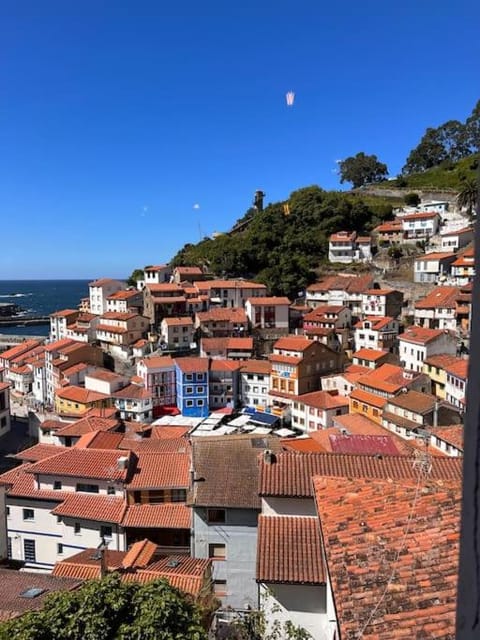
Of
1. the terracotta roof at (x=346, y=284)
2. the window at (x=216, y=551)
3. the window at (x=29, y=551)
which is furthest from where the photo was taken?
the terracotta roof at (x=346, y=284)

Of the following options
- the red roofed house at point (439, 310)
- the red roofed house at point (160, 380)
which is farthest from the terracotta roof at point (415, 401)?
the red roofed house at point (160, 380)

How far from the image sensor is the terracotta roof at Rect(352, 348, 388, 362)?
41.6 metres

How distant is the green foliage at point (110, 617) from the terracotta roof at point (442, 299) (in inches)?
1672

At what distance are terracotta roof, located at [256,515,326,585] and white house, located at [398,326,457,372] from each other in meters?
29.6

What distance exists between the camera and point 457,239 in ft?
189

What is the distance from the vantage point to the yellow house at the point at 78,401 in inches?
1603

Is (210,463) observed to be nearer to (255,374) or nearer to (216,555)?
(216,555)

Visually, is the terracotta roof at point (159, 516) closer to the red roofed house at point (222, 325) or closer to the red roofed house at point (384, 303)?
the red roofed house at point (222, 325)

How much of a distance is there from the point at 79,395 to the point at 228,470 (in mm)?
28750

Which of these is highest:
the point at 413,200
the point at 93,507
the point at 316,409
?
the point at 413,200

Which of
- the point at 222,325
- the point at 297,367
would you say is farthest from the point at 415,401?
the point at 222,325

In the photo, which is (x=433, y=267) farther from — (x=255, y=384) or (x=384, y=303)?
(x=255, y=384)

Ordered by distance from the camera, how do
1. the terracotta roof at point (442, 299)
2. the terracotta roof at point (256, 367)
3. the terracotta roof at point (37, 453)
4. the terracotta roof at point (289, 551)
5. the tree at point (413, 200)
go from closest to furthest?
the terracotta roof at point (289, 551), the terracotta roof at point (37, 453), the terracotta roof at point (256, 367), the terracotta roof at point (442, 299), the tree at point (413, 200)

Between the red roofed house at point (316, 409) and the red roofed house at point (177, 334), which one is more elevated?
the red roofed house at point (177, 334)
